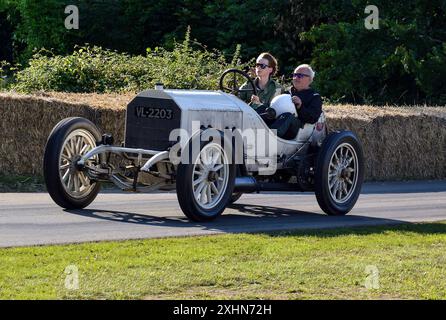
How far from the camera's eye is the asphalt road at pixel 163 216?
37.0ft

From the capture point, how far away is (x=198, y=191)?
40.7 ft

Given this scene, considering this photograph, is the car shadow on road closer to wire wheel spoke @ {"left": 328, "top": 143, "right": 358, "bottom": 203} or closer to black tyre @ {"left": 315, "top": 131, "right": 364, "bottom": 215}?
black tyre @ {"left": 315, "top": 131, "right": 364, "bottom": 215}

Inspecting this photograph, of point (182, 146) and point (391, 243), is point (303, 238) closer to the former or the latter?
point (391, 243)

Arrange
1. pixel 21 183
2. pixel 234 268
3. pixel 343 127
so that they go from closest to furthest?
pixel 234 268
pixel 21 183
pixel 343 127

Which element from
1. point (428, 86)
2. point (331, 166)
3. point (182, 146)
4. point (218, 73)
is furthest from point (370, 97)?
point (182, 146)

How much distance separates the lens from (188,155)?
12.0 m

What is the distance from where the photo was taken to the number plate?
41.9 feet

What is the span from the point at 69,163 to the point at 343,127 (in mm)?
8448

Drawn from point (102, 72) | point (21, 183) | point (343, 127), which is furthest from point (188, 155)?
point (102, 72)

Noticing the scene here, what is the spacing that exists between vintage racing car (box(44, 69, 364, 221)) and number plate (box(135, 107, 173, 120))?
11 mm

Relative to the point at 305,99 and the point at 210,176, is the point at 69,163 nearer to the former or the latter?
the point at 210,176

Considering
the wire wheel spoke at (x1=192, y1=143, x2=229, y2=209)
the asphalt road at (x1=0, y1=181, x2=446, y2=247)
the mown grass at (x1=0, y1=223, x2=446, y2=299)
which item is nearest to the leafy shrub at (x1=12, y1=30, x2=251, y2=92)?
the asphalt road at (x1=0, y1=181, x2=446, y2=247)

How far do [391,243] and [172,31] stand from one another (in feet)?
70.6

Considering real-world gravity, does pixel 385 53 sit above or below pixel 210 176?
above
